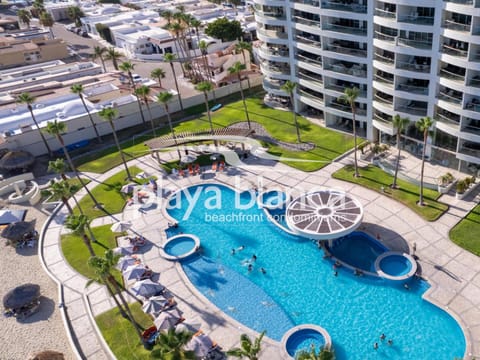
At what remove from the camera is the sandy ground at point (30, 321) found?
40.2 metres

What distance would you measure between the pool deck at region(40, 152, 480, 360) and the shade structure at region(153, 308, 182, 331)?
1254 mm

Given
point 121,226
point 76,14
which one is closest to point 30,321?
point 121,226

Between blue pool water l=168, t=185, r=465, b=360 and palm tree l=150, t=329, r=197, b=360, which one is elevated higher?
palm tree l=150, t=329, r=197, b=360

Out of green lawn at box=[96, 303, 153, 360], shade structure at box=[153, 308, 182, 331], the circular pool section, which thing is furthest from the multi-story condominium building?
green lawn at box=[96, 303, 153, 360]

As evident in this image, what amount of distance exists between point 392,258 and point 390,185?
13235mm

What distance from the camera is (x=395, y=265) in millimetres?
44000

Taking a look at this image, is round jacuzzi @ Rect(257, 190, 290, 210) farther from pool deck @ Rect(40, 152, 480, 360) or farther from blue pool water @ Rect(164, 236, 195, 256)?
blue pool water @ Rect(164, 236, 195, 256)

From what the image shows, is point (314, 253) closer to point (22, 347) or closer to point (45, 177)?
point (22, 347)

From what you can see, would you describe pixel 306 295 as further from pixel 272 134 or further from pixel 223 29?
pixel 223 29

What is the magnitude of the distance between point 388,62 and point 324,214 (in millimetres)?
23941

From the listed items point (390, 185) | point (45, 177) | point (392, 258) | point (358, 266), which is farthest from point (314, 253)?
point (45, 177)

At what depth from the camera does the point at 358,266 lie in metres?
45.0

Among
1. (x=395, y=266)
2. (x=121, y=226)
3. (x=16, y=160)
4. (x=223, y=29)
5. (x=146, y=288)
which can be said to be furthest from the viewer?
(x=223, y=29)

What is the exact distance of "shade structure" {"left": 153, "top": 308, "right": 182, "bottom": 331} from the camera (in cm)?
3838
